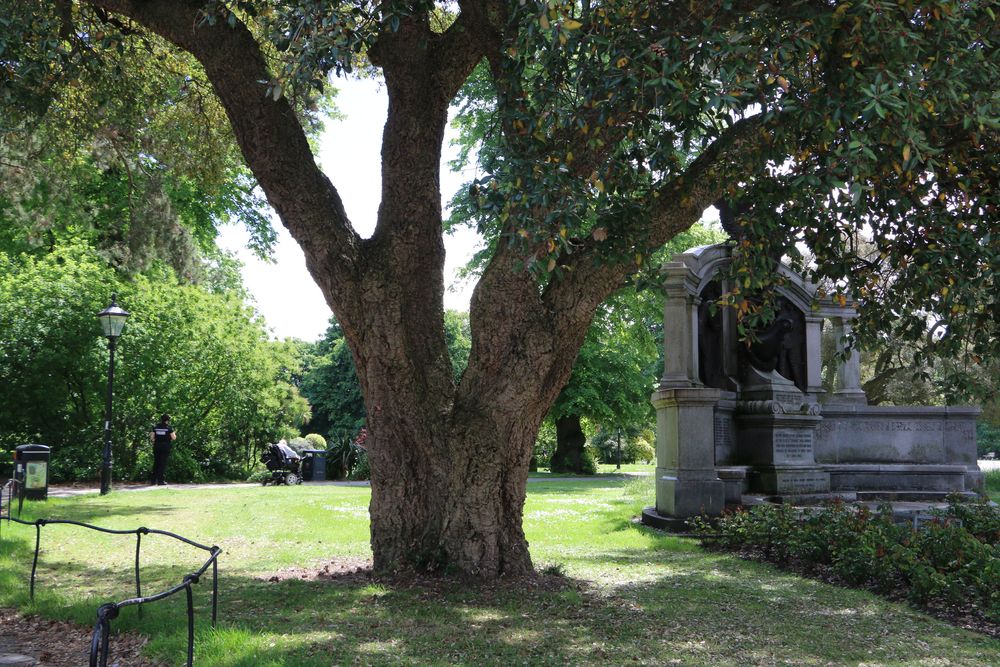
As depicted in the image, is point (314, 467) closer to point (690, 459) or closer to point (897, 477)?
point (690, 459)

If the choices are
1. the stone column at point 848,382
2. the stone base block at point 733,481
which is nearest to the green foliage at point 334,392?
the stone column at point 848,382

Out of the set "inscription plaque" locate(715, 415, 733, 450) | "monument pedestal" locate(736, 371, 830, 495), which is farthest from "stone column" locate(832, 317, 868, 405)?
"inscription plaque" locate(715, 415, 733, 450)

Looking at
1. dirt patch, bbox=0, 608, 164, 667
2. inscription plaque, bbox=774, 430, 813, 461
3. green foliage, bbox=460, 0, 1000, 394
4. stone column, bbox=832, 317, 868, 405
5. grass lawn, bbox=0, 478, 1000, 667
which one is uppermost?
Result: green foliage, bbox=460, 0, 1000, 394

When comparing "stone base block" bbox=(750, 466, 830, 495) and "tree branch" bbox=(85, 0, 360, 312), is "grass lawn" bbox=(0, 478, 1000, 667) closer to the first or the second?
"tree branch" bbox=(85, 0, 360, 312)

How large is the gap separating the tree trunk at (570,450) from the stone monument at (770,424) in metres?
19.7

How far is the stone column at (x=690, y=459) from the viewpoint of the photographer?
13250mm

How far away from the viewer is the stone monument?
13.5 metres

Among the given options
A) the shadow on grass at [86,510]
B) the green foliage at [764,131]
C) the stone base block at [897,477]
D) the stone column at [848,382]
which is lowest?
the shadow on grass at [86,510]

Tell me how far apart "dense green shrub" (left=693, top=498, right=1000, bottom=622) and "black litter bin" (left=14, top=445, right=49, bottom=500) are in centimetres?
1237

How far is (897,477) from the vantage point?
16.1 meters

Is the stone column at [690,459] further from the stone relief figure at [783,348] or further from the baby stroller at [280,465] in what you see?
the baby stroller at [280,465]

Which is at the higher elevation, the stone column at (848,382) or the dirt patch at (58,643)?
the stone column at (848,382)

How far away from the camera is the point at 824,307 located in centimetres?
1705

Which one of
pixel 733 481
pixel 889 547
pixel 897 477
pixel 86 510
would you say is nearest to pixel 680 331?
pixel 733 481
